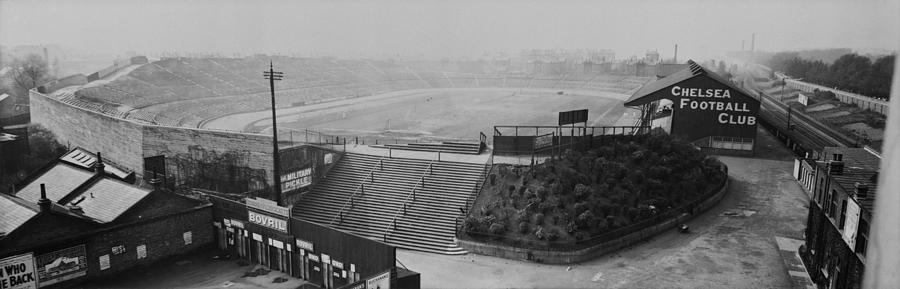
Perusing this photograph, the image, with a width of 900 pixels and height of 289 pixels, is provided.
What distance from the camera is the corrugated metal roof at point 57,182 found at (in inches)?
1016

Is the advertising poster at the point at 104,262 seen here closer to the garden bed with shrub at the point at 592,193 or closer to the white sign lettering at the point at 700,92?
the garden bed with shrub at the point at 592,193

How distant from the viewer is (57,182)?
26.6 meters

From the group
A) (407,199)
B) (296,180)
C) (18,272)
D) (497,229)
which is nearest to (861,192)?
(497,229)

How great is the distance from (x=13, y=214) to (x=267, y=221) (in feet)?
28.6

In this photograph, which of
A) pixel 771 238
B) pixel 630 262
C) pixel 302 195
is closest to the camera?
pixel 630 262

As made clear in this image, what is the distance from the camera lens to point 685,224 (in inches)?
1048

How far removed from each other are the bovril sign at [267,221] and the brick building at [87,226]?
10.0ft

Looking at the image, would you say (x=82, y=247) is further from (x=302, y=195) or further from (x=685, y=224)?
(x=685, y=224)

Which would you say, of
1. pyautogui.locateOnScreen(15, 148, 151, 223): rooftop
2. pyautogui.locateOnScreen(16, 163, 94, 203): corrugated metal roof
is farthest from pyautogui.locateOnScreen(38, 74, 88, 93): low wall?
pyautogui.locateOnScreen(15, 148, 151, 223): rooftop

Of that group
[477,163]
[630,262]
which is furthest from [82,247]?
[630,262]

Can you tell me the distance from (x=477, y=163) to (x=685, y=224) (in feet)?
35.3

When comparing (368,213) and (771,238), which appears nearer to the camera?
(771,238)

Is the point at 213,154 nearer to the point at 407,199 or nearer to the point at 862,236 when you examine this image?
the point at 407,199

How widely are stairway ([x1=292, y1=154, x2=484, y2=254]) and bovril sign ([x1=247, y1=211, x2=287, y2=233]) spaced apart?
4.68 metres
